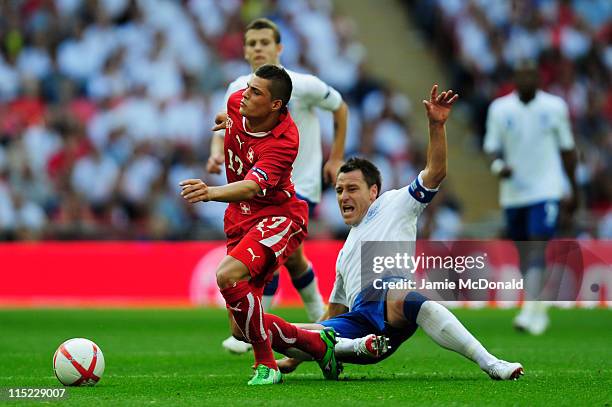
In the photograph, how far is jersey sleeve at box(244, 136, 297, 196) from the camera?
702cm

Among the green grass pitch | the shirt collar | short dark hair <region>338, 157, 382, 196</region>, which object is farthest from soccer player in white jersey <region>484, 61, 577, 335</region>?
the shirt collar

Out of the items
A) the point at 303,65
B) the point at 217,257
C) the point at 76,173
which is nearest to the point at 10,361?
the point at 217,257

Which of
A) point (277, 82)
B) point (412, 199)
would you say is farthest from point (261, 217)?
point (412, 199)

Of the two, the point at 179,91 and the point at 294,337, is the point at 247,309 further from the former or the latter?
the point at 179,91

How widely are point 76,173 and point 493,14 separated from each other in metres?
9.05

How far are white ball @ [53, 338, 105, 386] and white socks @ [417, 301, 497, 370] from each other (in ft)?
6.37

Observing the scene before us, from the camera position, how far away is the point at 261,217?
7.34 metres

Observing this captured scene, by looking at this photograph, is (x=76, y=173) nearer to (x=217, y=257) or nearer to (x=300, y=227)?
(x=217, y=257)

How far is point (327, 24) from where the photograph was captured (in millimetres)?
22578

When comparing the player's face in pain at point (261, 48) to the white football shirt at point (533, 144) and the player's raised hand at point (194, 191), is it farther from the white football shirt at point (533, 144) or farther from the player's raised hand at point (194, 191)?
the white football shirt at point (533, 144)

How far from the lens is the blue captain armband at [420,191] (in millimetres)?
7332

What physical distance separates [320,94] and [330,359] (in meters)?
2.93

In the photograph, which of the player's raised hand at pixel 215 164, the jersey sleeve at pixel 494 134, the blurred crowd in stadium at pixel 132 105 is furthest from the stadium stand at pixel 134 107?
the player's raised hand at pixel 215 164

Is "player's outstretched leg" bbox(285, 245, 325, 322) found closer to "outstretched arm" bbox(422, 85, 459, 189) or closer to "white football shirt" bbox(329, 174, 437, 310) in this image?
"white football shirt" bbox(329, 174, 437, 310)
